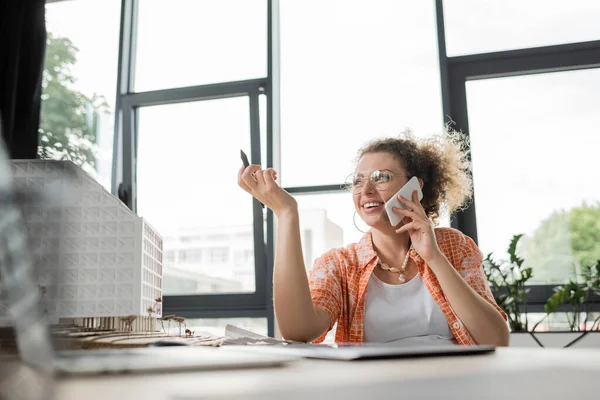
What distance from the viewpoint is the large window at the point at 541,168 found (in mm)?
2859

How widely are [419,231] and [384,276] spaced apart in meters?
0.19

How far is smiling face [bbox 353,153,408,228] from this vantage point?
5.33 ft

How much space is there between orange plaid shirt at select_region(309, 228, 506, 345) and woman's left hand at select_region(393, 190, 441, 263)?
0.31 ft

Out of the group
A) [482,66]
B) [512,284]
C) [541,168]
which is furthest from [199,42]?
[512,284]

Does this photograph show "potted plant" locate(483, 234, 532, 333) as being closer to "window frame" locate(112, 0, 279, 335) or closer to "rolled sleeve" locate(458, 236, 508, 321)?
"rolled sleeve" locate(458, 236, 508, 321)

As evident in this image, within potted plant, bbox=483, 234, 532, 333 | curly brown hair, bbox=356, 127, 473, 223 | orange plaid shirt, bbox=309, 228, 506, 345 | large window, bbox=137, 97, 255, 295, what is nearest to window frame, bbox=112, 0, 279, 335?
large window, bbox=137, 97, 255, 295

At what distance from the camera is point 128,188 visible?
340cm

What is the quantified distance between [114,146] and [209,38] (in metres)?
0.94

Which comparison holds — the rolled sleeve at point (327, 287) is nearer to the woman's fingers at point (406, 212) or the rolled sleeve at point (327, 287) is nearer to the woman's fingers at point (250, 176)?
the woman's fingers at point (406, 212)

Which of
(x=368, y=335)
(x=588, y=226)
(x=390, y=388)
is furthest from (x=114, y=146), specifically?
(x=390, y=388)

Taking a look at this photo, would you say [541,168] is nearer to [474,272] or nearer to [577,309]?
[577,309]

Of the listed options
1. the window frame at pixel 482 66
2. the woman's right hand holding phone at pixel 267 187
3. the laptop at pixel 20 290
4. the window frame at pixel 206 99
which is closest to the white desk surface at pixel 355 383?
the laptop at pixel 20 290

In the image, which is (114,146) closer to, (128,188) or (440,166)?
(128,188)

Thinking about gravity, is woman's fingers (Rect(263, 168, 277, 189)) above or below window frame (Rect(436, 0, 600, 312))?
below
